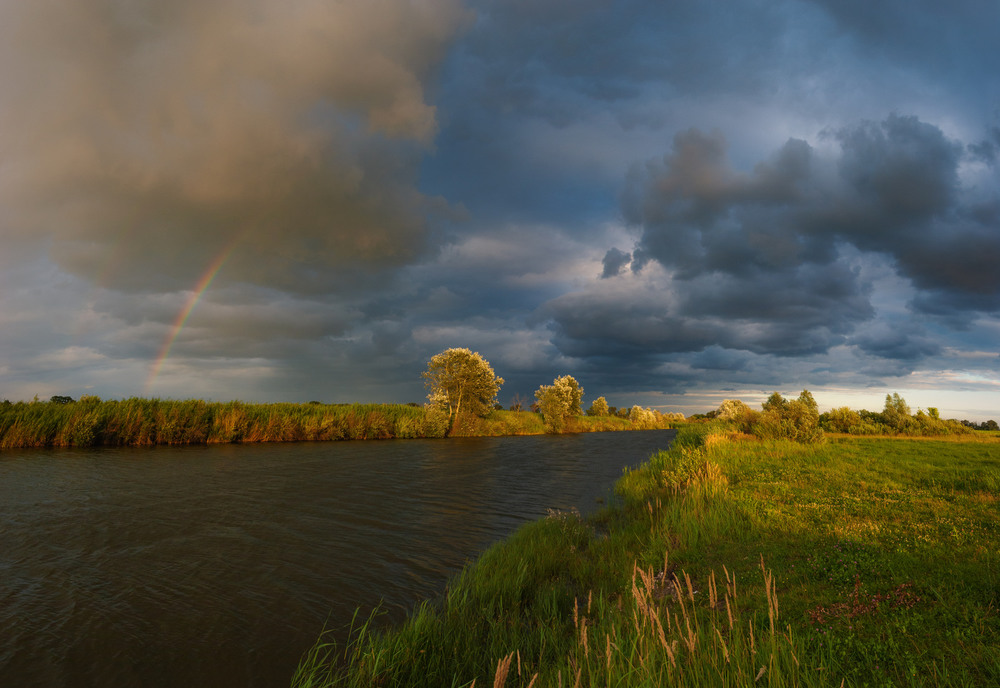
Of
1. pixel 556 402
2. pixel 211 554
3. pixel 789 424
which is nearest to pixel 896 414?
pixel 789 424

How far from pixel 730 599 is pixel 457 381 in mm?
44996

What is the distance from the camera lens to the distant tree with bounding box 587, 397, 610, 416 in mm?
91625

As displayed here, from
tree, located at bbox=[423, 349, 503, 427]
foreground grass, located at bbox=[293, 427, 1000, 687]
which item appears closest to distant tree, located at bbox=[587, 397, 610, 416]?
tree, located at bbox=[423, 349, 503, 427]

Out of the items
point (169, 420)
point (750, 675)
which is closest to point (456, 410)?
point (169, 420)

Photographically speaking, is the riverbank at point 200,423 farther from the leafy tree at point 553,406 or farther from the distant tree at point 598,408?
the distant tree at point 598,408

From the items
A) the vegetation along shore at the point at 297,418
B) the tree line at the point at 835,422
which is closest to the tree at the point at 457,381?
the vegetation along shore at the point at 297,418

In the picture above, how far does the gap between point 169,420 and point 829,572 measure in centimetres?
3677

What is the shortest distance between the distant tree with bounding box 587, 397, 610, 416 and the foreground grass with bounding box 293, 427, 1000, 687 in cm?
7802

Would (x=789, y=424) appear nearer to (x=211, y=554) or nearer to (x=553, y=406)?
(x=211, y=554)

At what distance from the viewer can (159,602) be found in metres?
7.98

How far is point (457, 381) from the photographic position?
168 feet

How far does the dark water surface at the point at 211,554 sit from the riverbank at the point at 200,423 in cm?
356

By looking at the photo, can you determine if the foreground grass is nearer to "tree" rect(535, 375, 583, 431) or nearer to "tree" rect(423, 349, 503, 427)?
"tree" rect(423, 349, 503, 427)

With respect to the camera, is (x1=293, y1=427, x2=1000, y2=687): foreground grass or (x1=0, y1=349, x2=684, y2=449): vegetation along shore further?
(x1=0, y1=349, x2=684, y2=449): vegetation along shore
